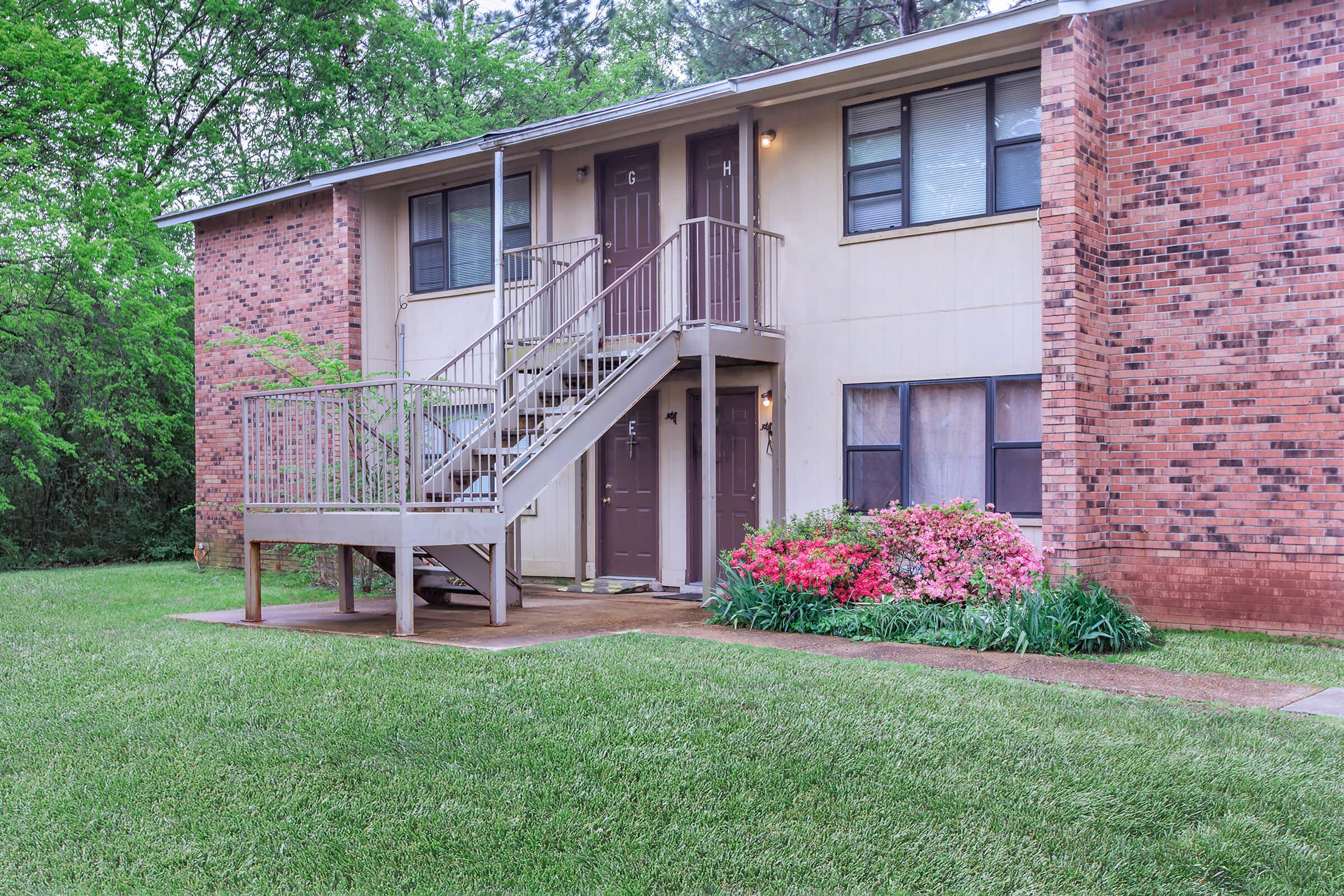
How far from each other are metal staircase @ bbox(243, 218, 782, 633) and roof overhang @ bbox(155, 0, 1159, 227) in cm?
122

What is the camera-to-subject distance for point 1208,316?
927 cm

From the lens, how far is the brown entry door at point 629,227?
40.4 ft

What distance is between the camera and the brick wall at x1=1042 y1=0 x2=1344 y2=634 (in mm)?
8844

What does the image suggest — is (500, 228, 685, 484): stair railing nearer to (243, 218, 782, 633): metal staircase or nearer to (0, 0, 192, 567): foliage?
(243, 218, 782, 633): metal staircase

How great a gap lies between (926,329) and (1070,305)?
168cm

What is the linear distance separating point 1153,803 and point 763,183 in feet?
27.0

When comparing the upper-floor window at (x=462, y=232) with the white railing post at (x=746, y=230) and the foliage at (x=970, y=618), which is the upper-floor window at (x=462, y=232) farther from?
the foliage at (x=970, y=618)

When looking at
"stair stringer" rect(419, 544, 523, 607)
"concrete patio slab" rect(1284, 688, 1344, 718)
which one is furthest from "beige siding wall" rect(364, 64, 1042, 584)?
"concrete patio slab" rect(1284, 688, 1344, 718)

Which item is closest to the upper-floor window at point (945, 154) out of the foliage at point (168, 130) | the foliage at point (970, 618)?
the foliage at point (970, 618)

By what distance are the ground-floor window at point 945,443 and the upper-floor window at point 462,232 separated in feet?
16.4

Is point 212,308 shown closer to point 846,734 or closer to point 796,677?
point 796,677

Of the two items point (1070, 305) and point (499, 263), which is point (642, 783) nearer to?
point (1070, 305)

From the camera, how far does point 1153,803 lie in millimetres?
4867

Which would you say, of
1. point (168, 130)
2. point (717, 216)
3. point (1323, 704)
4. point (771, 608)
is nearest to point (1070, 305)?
point (771, 608)
